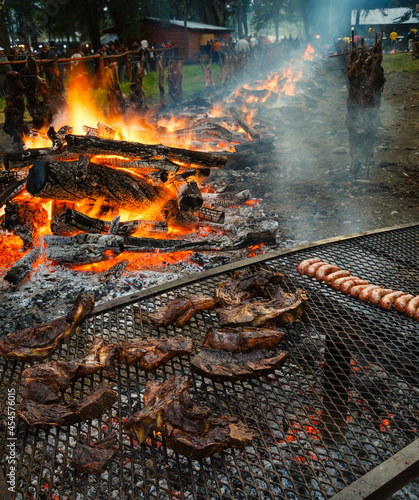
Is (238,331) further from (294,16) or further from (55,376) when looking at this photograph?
(294,16)

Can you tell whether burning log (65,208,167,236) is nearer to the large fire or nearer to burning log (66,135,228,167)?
the large fire

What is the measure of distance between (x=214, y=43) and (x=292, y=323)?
102 feet

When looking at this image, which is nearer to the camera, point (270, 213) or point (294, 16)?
point (270, 213)

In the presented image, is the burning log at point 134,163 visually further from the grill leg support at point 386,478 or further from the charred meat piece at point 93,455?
the grill leg support at point 386,478

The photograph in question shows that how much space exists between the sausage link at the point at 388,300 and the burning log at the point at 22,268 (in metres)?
3.97

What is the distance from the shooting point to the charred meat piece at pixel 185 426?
73.0 inches

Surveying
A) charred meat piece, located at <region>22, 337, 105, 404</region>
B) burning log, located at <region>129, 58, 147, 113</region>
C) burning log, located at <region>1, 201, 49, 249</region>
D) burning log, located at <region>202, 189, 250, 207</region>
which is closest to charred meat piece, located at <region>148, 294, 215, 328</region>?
charred meat piece, located at <region>22, 337, 105, 404</region>

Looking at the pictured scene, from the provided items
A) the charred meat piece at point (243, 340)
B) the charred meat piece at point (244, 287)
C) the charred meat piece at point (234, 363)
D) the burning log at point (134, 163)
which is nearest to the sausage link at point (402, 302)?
the charred meat piece at point (244, 287)

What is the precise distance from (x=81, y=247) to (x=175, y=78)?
13629mm

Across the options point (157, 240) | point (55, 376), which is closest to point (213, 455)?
point (55, 376)

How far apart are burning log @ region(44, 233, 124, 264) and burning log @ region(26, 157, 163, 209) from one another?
2.16 feet

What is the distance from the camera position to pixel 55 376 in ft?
7.41

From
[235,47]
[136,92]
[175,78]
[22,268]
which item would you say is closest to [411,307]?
[22,268]

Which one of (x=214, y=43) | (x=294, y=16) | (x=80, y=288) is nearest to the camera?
(x=80, y=288)
